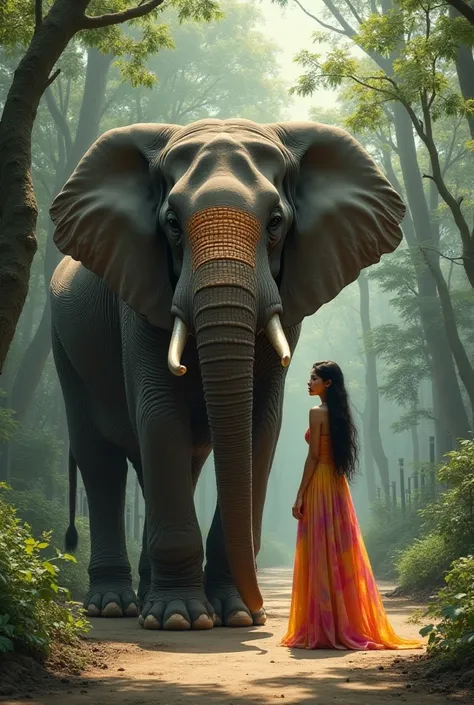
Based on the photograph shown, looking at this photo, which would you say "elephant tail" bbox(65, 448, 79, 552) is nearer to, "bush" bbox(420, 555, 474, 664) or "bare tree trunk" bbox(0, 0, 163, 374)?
"bare tree trunk" bbox(0, 0, 163, 374)

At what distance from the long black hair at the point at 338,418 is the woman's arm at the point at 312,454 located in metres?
0.10

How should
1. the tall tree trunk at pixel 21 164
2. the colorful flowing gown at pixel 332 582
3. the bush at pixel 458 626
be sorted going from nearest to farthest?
the bush at pixel 458 626 → the tall tree trunk at pixel 21 164 → the colorful flowing gown at pixel 332 582

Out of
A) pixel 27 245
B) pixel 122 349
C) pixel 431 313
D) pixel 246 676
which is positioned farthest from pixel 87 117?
pixel 246 676

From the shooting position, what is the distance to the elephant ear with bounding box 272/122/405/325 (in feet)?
29.5

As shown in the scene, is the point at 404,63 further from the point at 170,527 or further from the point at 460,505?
the point at 170,527

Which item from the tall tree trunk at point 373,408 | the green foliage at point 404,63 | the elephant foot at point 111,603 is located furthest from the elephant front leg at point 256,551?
the tall tree trunk at point 373,408

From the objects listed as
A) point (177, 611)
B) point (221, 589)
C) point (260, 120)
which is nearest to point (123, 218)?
point (177, 611)

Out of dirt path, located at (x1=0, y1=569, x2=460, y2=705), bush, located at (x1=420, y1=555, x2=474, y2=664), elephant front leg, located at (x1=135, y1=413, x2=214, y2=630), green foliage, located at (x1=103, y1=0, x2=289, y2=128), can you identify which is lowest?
dirt path, located at (x1=0, y1=569, x2=460, y2=705)

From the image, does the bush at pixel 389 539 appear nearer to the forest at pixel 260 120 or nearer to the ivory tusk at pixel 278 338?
the forest at pixel 260 120

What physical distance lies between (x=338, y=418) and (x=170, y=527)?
5.67 ft

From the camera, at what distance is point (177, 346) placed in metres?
8.01

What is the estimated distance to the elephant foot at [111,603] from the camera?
10.7 m

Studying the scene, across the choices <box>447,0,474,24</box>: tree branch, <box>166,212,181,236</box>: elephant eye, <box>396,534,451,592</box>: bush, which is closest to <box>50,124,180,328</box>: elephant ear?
<box>166,212,181,236</box>: elephant eye

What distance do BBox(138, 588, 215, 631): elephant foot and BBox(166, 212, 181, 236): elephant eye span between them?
285 cm
